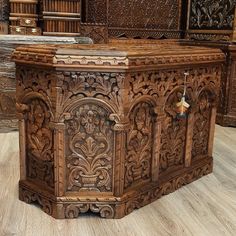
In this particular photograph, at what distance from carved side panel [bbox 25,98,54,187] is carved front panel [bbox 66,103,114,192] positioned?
0.31ft

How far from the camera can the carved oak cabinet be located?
1532 mm

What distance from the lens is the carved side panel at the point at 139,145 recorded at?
1684mm

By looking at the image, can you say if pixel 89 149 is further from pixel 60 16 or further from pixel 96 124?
pixel 60 16

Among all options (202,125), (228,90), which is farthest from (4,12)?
(202,125)

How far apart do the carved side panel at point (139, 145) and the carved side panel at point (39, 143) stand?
34 cm

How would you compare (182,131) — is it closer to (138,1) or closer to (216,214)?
(216,214)

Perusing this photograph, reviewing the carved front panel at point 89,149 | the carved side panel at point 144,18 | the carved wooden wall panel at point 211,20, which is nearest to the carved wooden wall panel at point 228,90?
the carved wooden wall panel at point 211,20

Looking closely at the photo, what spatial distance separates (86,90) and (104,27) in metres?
2.25

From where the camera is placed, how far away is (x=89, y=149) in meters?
1.63

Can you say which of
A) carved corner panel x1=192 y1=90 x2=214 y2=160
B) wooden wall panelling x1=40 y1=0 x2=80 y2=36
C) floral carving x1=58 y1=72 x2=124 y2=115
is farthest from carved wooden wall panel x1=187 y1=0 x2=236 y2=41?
floral carving x1=58 y1=72 x2=124 y2=115

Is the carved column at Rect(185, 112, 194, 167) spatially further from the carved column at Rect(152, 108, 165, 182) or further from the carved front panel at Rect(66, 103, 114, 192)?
the carved front panel at Rect(66, 103, 114, 192)

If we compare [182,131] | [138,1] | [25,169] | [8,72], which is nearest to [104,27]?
[138,1]

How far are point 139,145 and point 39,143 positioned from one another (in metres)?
0.45

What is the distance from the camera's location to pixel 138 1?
385cm
